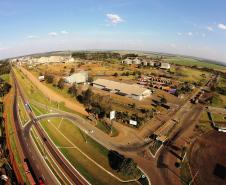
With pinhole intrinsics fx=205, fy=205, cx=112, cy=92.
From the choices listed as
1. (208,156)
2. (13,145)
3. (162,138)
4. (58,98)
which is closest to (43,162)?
(13,145)

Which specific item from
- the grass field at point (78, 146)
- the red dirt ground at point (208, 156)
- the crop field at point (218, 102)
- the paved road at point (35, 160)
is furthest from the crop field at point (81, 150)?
the crop field at point (218, 102)

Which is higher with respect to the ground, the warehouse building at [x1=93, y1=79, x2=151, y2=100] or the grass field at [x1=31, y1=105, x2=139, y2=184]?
the warehouse building at [x1=93, y1=79, x2=151, y2=100]

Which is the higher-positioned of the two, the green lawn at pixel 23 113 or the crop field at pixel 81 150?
the green lawn at pixel 23 113

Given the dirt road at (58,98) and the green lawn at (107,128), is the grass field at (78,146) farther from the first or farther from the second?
the dirt road at (58,98)

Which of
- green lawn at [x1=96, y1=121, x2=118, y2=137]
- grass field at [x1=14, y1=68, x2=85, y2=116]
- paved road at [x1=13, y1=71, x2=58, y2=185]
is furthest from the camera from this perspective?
grass field at [x1=14, y1=68, x2=85, y2=116]

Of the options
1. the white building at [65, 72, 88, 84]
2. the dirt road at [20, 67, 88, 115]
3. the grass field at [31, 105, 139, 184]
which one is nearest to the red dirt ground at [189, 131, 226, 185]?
the grass field at [31, 105, 139, 184]

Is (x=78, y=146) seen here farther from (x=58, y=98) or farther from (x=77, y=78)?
(x=77, y=78)

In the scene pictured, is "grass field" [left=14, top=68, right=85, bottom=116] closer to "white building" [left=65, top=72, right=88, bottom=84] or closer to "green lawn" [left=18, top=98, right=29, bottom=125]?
"green lawn" [left=18, top=98, right=29, bottom=125]
